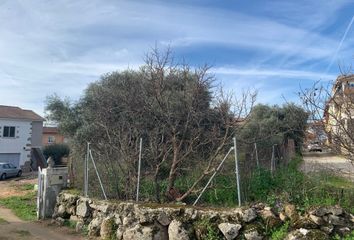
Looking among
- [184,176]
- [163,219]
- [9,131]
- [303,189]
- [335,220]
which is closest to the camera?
[335,220]

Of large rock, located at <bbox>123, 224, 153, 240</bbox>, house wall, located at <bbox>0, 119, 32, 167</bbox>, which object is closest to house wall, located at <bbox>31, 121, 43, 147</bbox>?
house wall, located at <bbox>0, 119, 32, 167</bbox>

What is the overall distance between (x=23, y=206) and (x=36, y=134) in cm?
3356

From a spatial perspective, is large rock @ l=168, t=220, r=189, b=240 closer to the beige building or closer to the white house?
the beige building

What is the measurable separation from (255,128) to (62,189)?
7.90 meters

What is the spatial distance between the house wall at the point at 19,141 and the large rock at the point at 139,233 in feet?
124

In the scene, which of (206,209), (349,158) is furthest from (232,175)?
(349,158)

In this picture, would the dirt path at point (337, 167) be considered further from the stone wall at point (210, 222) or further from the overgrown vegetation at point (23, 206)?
the overgrown vegetation at point (23, 206)

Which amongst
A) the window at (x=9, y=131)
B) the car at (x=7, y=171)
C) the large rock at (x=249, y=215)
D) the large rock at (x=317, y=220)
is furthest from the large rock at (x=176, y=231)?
the window at (x=9, y=131)

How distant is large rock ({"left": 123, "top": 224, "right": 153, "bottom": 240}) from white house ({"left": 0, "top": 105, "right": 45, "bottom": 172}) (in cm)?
3781

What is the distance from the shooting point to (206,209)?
9.47 meters

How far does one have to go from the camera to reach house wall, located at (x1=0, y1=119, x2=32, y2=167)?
44.2m

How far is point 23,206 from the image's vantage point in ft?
56.9

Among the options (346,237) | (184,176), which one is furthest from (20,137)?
(346,237)

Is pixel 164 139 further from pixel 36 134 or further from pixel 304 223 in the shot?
pixel 36 134
